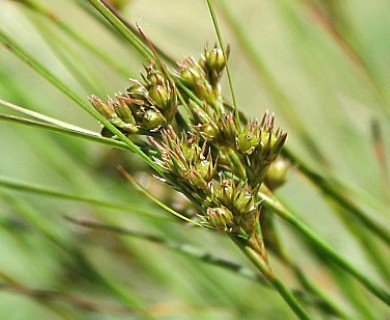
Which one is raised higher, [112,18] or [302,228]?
[112,18]

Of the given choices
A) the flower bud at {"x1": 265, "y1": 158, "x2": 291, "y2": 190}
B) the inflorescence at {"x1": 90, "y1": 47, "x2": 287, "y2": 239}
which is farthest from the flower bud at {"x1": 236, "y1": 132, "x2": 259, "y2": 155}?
the flower bud at {"x1": 265, "y1": 158, "x2": 291, "y2": 190}

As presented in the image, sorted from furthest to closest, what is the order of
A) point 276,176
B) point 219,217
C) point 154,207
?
1. point 154,207
2. point 276,176
3. point 219,217

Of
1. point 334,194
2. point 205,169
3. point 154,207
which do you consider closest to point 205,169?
point 205,169

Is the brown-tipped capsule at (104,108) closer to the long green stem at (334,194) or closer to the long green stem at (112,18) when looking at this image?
the long green stem at (112,18)

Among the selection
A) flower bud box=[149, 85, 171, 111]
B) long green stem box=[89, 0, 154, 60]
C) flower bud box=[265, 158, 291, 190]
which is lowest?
flower bud box=[265, 158, 291, 190]

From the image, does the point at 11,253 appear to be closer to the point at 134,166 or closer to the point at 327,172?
the point at 134,166

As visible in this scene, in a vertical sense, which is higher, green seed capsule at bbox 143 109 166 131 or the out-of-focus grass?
the out-of-focus grass

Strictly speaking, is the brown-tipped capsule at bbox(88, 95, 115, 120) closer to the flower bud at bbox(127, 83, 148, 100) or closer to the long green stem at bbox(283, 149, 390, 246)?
the flower bud at bbox(127, 83, 148, 100)

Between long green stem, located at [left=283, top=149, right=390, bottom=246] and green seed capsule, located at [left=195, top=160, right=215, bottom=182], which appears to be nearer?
green seed capsule, located at [left=195, top=160, right=215, bottom=182]

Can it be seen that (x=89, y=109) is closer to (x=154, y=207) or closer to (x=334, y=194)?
(x=334, y=194)
